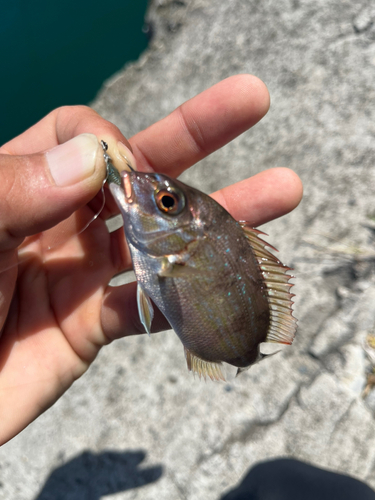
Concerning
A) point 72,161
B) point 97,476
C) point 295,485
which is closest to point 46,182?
point 72,161

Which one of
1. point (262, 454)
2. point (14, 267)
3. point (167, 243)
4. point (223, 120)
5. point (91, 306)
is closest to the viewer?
point (167, 243)

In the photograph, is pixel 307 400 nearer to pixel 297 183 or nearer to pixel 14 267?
pixel 297 183

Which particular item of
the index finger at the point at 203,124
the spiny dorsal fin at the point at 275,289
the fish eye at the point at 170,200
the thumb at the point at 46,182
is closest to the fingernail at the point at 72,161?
the thumb at the point at 46,182

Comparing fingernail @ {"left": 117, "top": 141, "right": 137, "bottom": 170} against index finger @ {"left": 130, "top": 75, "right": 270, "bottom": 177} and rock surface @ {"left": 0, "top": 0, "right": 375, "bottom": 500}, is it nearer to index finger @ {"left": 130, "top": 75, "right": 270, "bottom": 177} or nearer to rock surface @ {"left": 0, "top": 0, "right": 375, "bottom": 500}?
index finger @ {"left": 130, "top": 75, "right": 270, "bottom": 177}

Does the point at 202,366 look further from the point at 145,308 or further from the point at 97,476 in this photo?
the point at 97,476

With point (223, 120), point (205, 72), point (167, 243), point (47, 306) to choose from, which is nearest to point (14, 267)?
point (47, 306)

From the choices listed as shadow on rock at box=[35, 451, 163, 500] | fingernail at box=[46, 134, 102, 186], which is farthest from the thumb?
shadow on rock at box=[35, 451, 163, 500]
